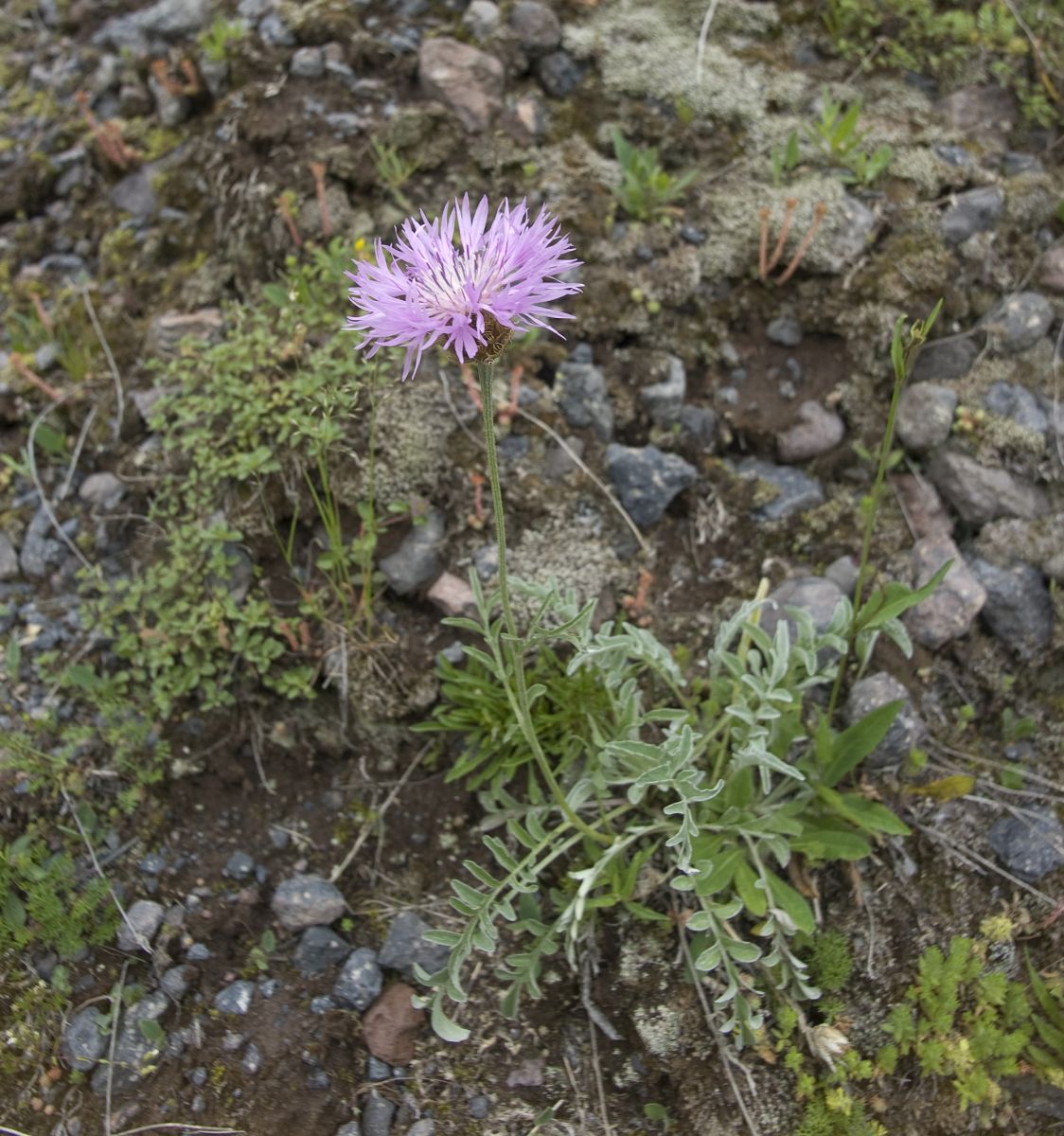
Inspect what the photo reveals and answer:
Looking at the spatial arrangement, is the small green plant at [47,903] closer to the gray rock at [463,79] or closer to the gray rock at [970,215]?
the gray rock at [463,79]

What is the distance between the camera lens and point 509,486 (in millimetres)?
3289

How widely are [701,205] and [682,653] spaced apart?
188cm

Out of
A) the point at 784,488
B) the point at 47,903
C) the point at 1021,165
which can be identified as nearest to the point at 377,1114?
the point at 47,903

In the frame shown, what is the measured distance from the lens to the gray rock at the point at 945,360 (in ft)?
11.7

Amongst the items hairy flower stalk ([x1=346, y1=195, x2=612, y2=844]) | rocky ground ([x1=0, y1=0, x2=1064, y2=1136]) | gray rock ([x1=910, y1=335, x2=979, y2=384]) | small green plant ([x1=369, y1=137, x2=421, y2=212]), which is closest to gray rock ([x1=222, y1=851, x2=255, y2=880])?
rocky ground ([x1=0, y1=0, x2=1064, y2=1136])

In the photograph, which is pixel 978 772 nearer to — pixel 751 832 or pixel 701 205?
pixel 751 832

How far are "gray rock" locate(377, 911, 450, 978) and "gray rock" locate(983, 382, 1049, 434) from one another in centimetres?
264

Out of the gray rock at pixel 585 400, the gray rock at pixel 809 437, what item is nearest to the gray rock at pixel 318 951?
the gray rock at pixel 585 400

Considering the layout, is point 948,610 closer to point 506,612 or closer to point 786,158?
point 506,612

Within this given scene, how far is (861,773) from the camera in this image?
2.91 m

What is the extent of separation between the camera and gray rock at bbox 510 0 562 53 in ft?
13.4

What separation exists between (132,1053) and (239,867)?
1.80 feet

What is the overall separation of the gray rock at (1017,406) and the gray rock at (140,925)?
10.6 feet

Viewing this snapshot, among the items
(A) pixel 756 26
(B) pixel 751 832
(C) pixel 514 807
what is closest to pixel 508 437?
(C) pixel 514 807
